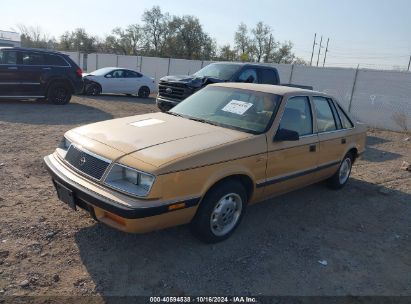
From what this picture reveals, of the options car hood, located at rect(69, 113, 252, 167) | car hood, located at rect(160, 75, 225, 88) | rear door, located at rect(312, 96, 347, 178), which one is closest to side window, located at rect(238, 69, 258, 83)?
car hood, located at rect(160, 75, 225, 88)

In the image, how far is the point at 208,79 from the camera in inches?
417

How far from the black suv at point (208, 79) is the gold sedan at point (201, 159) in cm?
538

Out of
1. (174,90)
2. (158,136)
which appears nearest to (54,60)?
(174,90)

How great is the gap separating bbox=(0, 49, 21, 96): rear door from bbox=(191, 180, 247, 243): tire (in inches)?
400

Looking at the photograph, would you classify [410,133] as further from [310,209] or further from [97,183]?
[97,183]

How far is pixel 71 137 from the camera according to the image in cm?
405

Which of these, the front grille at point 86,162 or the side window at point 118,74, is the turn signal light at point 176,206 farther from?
the side window at point 118,74

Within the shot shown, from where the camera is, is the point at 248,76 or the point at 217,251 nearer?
the point at 217,251

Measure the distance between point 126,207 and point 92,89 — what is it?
1513 cm

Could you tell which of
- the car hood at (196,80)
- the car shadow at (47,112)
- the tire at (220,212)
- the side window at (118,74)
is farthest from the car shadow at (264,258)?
the side window at (118,74)

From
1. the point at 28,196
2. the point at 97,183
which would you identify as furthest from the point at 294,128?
the point at 28,196

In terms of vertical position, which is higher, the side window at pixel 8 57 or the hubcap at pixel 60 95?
the side window at pixel 8 57

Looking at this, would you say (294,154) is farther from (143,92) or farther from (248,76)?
(143,92)

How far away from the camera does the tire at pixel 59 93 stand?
490 inches
